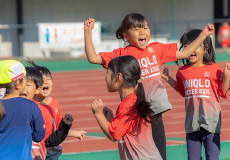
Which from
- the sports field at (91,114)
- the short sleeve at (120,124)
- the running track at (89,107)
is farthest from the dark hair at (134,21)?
the running track at (89,107)

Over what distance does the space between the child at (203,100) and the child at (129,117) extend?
4.66 feet

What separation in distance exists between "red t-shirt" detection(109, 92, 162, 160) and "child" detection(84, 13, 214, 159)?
0.52 meters

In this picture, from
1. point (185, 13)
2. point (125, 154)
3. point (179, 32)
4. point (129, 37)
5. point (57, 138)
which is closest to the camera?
point (125, 154)

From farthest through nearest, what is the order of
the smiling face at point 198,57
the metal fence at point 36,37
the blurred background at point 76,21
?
1. the metal fence at point 36,37
2. the blurred background at point 76,21
3. the smiling face at point 198,57

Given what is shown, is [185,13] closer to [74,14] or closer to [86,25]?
[74,14]

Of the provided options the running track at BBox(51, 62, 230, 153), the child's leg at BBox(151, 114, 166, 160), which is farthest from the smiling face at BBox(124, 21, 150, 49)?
the running track at BBox(51, 62, 230, 153)

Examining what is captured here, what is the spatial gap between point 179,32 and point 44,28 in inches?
307

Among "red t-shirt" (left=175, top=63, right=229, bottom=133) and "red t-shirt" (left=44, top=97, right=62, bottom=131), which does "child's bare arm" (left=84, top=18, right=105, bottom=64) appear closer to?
"red t-shirt" (left=44, top=97, right=62, bottom=131)

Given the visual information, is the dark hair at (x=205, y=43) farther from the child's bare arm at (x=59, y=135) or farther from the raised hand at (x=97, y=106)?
the raised hand at (x=97, y=106)

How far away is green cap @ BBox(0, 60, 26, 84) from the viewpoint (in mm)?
4566

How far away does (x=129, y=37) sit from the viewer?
5641 millimetres

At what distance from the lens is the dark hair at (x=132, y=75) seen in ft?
15.4

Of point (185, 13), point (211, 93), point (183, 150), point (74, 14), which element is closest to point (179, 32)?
point (185, 13)

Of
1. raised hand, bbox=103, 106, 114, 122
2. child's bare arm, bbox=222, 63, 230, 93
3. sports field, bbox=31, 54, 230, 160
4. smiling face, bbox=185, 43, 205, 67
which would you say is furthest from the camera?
sports field, bbox=31, 54, 230, 160
